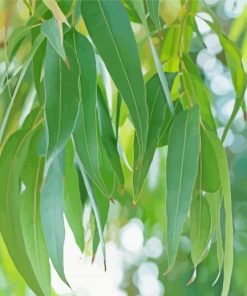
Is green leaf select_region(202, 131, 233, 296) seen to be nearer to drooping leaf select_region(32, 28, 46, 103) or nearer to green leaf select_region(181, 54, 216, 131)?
green leaf select_region(181, 54, 216, 131)

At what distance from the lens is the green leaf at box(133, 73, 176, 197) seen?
62 cm

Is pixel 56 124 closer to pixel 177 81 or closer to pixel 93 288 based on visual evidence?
pixel 177 81

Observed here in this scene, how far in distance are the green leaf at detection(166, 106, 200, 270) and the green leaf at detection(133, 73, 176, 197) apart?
0.02 m

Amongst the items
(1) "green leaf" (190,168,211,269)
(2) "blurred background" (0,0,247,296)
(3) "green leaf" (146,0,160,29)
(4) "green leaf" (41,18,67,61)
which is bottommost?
(2) "blurred background" (0,0,247,296)

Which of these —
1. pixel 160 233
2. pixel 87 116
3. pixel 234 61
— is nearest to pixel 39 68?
pixel 87 116

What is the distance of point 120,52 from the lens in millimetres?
581

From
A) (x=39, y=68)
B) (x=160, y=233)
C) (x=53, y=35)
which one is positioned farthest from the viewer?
(x=160, y=233)

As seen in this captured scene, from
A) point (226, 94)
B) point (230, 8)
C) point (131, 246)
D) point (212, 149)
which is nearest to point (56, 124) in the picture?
point (212, 149)

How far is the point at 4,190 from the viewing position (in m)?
0.63

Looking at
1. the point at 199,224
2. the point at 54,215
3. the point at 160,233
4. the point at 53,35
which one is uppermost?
the point at 53,35

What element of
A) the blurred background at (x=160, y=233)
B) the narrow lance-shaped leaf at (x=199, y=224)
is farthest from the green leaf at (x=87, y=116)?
the blurred background at (x=160, y=233)

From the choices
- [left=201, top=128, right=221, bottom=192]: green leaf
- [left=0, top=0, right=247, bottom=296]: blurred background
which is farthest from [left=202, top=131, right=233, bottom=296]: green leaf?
[left=0, top=0, right=247, bottom=296]: blurred background

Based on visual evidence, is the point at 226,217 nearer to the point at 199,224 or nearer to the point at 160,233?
the point at 199,224

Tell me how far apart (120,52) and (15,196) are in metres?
0.16
